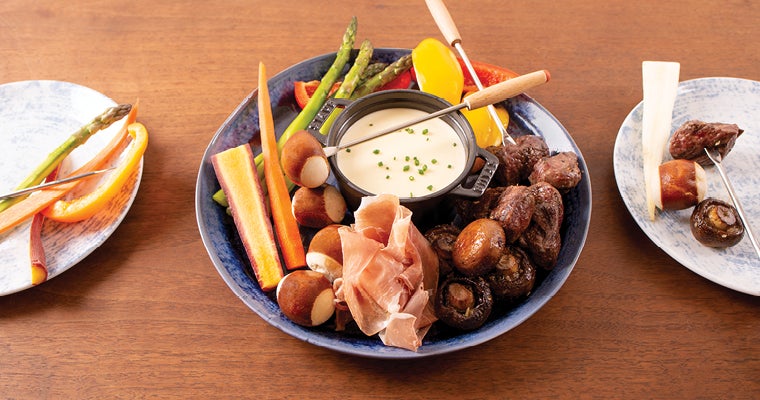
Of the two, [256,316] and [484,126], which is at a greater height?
[484,126]

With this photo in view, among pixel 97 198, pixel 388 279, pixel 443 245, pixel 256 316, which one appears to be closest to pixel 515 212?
pixel 443 245

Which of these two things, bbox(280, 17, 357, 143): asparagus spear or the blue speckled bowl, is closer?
the blue speckled bowl

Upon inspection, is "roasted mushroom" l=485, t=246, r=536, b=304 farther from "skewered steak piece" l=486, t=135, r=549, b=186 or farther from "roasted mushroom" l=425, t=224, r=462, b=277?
"skewered steak piece" l=486, t=135, r=549, b=186

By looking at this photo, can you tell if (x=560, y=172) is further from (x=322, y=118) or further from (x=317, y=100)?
(x=317, y=100)

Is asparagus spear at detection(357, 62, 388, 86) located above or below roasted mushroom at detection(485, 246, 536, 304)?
above

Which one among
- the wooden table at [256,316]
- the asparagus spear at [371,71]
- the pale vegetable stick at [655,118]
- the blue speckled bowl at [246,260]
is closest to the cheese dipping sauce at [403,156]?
the asparagus spear at [371,71]

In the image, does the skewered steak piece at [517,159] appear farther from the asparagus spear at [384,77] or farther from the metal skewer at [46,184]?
the metal skewer at [46,184]

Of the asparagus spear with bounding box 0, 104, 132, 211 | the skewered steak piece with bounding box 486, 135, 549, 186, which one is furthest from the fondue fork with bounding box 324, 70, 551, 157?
the asparagus spear with bounding box 0, 104, 132, 211
